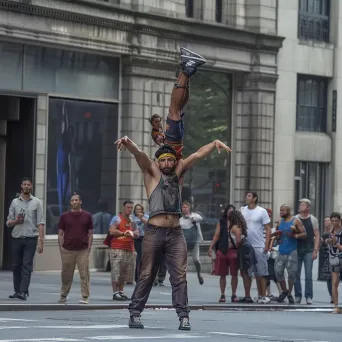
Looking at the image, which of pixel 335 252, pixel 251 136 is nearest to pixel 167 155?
pixel 335 252

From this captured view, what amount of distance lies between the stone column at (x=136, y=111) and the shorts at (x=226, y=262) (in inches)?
277

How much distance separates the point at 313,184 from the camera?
36812 millimetres

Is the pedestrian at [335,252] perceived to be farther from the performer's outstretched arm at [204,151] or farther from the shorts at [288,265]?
the performer's outstretched arm at [204,151]

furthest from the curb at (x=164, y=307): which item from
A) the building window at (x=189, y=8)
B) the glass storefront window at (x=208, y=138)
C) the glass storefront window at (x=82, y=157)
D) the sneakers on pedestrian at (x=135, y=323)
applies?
the building window at (x=189, y=8)

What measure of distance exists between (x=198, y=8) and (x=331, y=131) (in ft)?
20.8

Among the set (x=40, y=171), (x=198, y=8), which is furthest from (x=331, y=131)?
(x=40, y=171)

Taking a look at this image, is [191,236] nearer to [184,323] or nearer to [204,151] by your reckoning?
[184,323]

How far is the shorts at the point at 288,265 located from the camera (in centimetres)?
2391

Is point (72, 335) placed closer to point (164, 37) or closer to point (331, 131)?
point (164, 37)

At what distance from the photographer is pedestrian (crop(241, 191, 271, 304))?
23812 mm

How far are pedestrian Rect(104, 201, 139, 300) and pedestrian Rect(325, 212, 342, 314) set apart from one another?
3.38m

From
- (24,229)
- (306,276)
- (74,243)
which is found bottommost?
(306,276)

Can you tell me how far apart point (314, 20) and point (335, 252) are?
625 inches

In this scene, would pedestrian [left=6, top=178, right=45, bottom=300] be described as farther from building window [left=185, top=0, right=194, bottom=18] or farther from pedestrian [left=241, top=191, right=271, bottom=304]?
building window [left=185, top=0, right=194, bottom=18]
